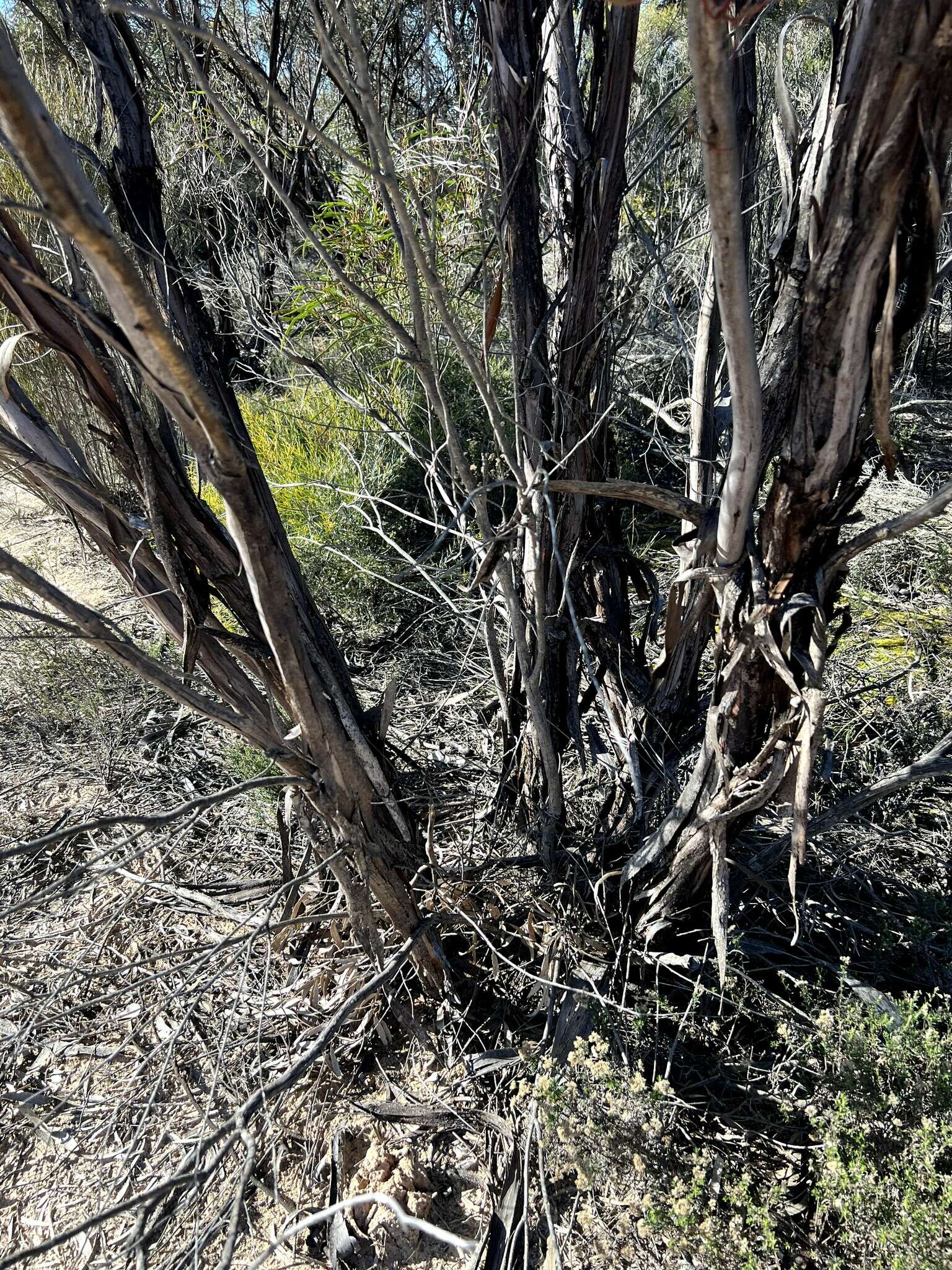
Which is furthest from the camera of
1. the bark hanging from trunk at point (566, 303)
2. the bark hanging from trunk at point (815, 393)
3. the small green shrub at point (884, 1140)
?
the bark hanging from trunk at point (566, 303)

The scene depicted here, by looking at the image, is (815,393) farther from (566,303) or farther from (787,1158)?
(787,1158)

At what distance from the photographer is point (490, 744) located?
7.19 ft

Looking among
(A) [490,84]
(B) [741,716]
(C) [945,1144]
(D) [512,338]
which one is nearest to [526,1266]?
(C) [945,1144]

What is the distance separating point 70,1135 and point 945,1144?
160 cm

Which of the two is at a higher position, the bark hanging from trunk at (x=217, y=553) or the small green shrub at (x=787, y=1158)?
the bark hanging from trunk at (x=217, y=553)

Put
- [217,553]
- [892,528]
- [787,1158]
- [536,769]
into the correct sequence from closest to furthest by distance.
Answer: [892,528] < [217,553] < [787,1158] < [536,769]

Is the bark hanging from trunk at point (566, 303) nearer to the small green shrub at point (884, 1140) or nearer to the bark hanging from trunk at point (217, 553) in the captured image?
the bark hanging from trunk at point (217, 553)

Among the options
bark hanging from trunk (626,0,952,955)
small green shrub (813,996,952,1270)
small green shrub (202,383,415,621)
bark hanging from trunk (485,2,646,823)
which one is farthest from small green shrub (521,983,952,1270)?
small green shrub (202,383,415,621)

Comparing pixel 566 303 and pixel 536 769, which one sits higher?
pixel 566 303

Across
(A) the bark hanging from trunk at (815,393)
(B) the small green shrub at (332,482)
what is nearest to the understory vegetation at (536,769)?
(A) the bark hanging from trunk at (815,393)

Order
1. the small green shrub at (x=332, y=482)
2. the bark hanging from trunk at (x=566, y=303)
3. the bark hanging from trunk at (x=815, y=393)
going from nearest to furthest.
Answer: the bark hanging from trunk at (x=815, y=393)
the bark hanging from trunk at (x=566, y=303)
the small green shrub at (x=332, y=482)

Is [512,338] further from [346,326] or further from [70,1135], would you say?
[346,326]

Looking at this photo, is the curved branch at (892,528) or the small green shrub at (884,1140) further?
the small green shrub at (884,1140)

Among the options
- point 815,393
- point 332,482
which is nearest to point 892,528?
point 815,393
